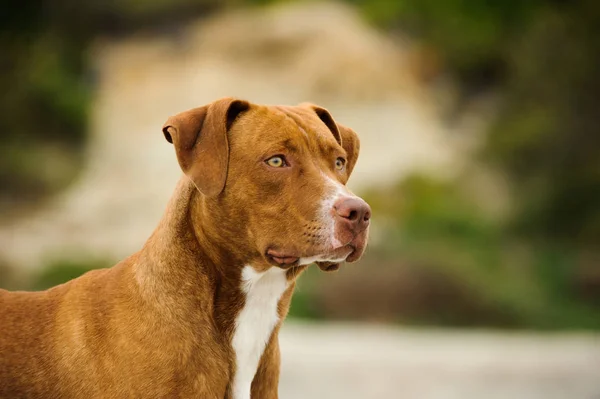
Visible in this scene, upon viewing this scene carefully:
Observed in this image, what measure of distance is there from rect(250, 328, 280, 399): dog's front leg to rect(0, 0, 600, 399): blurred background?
538cm

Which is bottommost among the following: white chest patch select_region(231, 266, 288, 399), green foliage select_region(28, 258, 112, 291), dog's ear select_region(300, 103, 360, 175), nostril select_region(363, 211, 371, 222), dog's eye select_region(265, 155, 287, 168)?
green foliage select_region(28, 258, 112, 291)

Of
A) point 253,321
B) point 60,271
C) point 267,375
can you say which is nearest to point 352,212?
point 253,321

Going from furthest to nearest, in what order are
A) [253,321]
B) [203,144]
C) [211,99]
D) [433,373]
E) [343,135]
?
[211,99]
[433,373]
[343,135]
[253,321]
[203,144]

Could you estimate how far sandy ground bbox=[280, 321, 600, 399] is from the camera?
9133mm

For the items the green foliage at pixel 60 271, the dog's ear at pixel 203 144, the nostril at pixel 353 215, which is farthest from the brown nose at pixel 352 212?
the green foliage at pixel 60 271

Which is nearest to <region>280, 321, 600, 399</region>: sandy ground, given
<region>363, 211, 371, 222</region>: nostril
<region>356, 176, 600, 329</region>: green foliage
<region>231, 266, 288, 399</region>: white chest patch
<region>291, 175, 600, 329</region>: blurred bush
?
<region>291, 175, 600, 329</region>: blurred bush

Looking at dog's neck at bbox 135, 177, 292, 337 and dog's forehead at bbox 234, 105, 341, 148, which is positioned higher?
dog's forehead at bbox 234, 105, 341, 148

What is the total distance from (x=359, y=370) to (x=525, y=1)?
55.1 feet

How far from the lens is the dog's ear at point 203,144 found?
3211 millimetres

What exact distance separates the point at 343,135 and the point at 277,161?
681mm

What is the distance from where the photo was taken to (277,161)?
3.33m

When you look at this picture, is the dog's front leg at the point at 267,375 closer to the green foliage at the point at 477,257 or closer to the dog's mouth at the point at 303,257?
the dog's mouth at the point at 303,257

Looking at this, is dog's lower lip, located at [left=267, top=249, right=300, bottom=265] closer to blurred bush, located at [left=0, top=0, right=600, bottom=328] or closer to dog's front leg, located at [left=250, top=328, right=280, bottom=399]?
dog's front leg, located at [left=250, top=328, right=280, bottom=399]

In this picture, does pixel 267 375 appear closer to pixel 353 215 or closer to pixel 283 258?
pixel 283 258
